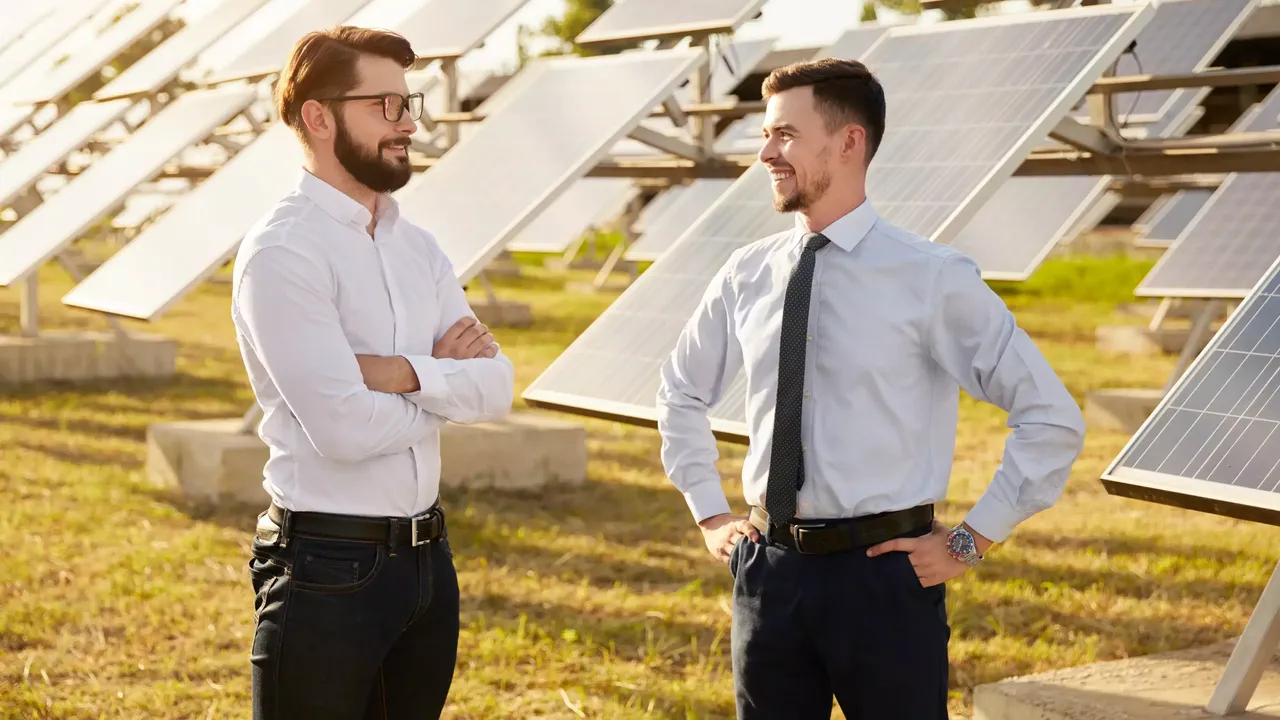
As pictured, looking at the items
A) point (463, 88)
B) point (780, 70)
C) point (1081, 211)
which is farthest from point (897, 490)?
point (463, 88)

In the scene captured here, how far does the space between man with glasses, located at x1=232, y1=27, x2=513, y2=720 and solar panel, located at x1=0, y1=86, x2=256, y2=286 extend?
7004 millimetres

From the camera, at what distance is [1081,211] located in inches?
509

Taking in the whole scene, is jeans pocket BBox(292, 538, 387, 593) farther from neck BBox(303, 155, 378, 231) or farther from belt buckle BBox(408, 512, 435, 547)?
neck BBox(303, 155, 378, 231)

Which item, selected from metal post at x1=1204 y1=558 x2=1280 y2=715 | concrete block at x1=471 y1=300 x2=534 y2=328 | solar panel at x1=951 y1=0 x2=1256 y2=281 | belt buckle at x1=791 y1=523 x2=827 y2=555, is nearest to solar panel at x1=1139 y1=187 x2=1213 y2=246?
solar panel at x1=951 y1=0 x2=1256 y2=281

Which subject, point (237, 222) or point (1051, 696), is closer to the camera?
point (1051, 696)

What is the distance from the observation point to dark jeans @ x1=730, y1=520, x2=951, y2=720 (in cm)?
295

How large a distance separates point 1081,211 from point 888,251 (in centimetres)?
1045

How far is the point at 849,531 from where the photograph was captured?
2980 millimetres

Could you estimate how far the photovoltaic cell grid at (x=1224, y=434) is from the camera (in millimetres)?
3572

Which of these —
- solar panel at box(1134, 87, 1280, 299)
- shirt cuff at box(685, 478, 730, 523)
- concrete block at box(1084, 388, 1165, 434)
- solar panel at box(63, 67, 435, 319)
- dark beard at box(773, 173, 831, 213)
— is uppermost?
dark beard at box(773, 173, 831, 213)

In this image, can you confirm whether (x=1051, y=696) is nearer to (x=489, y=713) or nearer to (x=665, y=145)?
(x=489, y=713)

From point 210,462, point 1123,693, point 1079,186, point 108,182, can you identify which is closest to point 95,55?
point 108,182

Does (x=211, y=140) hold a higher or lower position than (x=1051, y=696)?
lower

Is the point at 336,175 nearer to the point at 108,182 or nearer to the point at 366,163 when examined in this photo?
the point at 366,163
